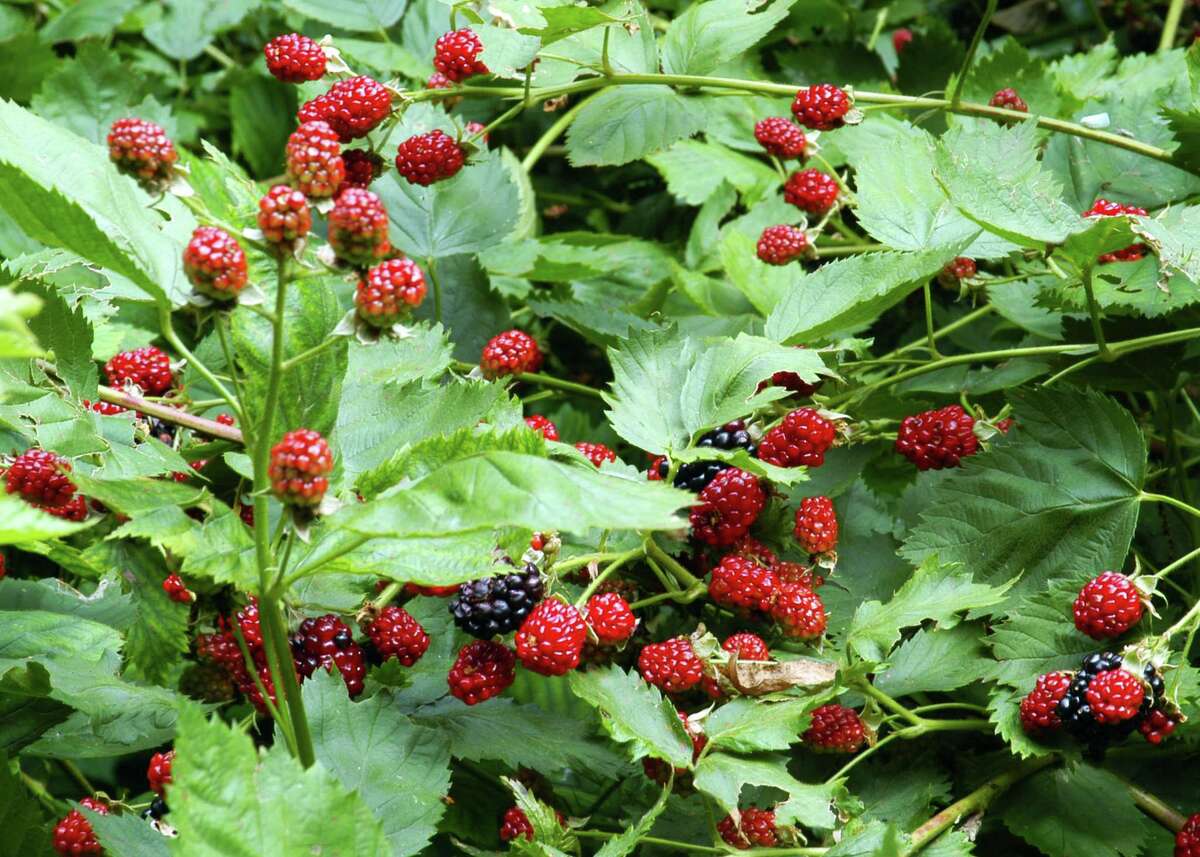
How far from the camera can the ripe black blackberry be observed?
0.96 m

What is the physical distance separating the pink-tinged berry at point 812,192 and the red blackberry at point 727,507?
0.42m

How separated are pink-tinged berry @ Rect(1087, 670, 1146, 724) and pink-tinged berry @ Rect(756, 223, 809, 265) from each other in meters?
0.55

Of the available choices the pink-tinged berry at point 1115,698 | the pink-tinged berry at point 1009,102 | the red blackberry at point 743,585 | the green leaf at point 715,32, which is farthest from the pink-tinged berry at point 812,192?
the pink-tinged berry at point 1115,698

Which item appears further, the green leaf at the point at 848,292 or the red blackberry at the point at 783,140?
the red blackberry at the point at 783,140

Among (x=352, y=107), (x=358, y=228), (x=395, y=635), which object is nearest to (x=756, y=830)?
(x=395, y=635)

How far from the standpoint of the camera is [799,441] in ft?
3.51

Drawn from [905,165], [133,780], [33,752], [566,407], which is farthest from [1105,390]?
[133,780]

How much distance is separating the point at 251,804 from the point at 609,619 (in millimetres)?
328

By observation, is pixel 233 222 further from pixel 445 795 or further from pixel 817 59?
pixel 817 59

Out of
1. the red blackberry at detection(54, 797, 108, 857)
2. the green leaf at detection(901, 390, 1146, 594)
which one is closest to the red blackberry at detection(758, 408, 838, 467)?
the green leaf at detection(901, 390, 1146, 594)

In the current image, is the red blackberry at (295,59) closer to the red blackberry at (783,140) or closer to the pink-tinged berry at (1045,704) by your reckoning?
the red blackberry at (783,140)

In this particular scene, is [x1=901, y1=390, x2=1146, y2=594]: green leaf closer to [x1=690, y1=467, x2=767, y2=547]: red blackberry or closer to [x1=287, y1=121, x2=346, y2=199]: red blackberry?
[x1=690, y1=467, x2=767, y2=547]: red blackberry

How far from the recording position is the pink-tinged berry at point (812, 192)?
1360 millimetres

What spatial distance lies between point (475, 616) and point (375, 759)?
0.13 meters
